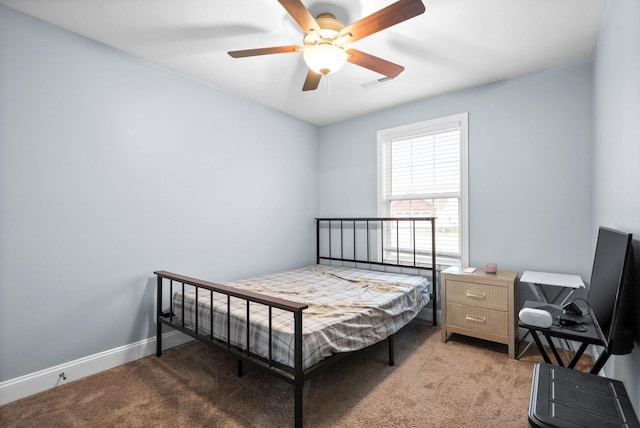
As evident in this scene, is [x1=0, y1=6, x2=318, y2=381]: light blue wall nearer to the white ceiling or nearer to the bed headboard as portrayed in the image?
the white ceiling

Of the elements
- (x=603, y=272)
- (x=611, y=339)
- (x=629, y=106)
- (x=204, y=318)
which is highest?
(x=629, y=106)

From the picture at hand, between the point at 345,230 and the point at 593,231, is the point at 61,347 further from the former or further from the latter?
the point at 593,231

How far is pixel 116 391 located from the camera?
202cm

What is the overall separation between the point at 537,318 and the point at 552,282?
3.60 feet

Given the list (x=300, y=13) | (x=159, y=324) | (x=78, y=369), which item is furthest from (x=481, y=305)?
(x=78, y=369)

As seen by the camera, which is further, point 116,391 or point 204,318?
point 204,318

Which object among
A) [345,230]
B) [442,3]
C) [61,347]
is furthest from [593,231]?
[61,347]

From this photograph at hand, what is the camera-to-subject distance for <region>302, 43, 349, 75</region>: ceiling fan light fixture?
6.00ft

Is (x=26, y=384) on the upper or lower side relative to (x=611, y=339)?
lower

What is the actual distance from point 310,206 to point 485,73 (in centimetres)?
238

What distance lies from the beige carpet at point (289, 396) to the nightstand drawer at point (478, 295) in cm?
40

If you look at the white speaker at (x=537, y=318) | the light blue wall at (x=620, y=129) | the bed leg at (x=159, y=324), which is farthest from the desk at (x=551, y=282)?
the bed leg at (x=159, y=324)

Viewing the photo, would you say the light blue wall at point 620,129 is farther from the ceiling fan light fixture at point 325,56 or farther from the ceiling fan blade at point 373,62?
the ceiling fan light fixture at point 325,56

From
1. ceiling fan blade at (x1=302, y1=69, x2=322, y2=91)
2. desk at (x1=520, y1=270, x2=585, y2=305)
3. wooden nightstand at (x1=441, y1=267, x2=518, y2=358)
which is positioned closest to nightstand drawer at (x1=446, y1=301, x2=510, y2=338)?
Result: wooden nightstand at (x1=441, y1=267, x2=518, y2=358)
